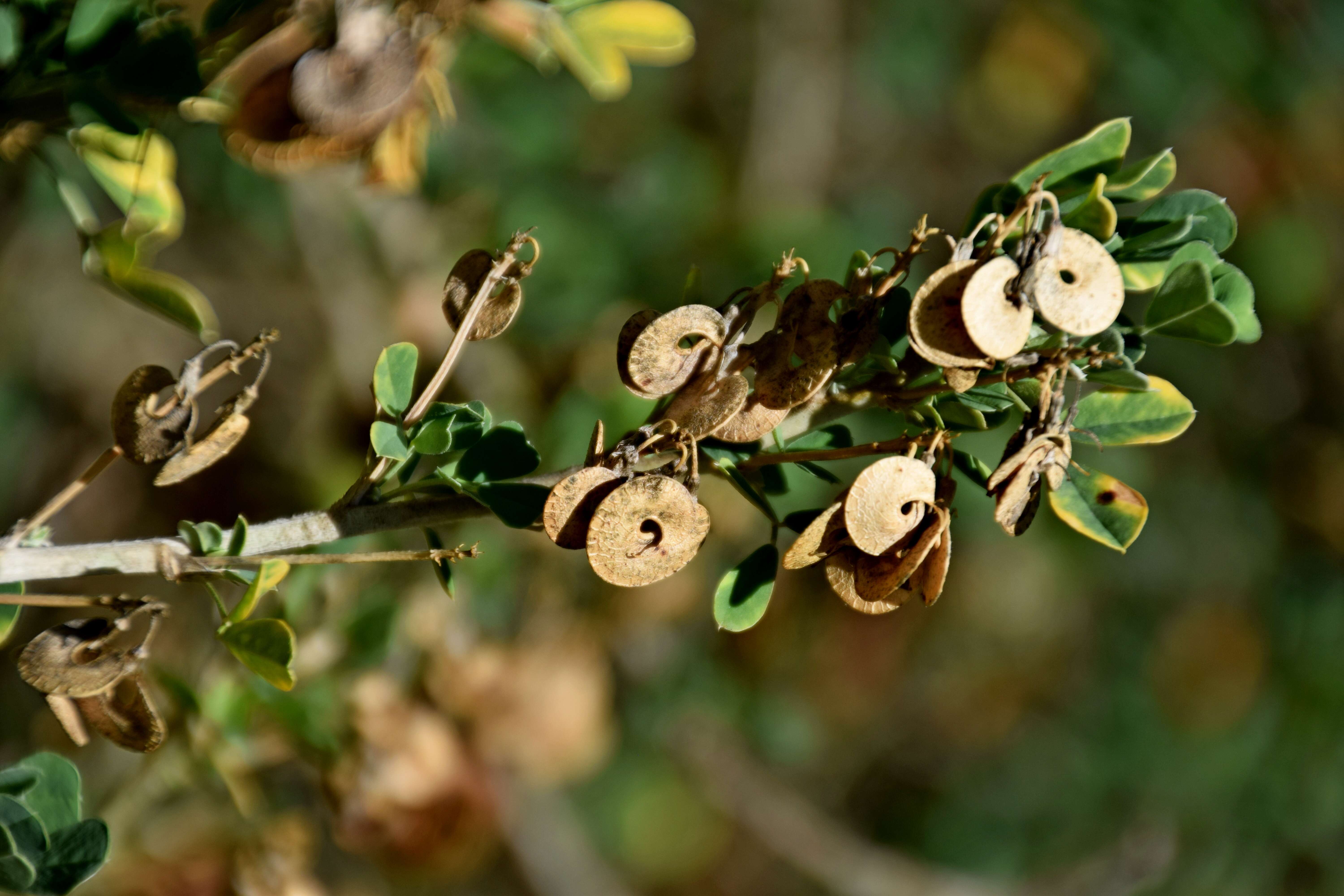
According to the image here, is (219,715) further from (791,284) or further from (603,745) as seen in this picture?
(603,745)

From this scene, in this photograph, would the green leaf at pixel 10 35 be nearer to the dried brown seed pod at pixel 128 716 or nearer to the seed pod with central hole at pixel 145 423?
the seed pod with central hole at pixel 145 423

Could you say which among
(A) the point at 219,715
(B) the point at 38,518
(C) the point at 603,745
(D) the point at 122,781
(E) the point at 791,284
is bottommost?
(C) the point at 603,745

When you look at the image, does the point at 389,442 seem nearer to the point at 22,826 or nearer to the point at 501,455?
the point at 501,455

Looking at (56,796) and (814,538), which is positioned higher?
(814,538)

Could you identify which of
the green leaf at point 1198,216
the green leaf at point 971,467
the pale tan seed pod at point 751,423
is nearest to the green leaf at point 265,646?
the pale tan seed pod at point 751,423

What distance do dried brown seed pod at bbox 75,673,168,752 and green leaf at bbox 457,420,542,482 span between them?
18 centimetres

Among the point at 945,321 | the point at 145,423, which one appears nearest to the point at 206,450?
the point at 145,423

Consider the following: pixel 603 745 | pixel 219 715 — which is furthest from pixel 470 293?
pixel 603 745

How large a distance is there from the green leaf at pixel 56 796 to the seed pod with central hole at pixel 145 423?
17 cm

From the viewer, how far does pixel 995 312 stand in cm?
40

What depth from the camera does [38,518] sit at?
440mm

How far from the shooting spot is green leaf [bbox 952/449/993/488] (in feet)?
1.56

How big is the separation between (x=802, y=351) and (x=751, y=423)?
0.04m

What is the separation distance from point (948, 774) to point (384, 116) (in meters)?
2.31
